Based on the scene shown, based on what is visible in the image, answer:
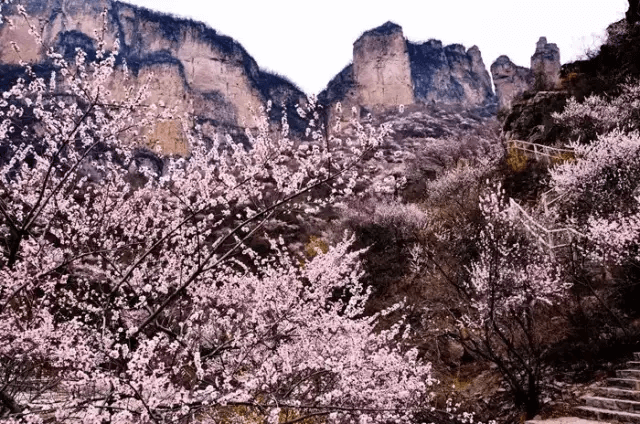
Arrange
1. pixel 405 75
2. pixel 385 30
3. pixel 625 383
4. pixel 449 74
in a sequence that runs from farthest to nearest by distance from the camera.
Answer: pixel 449 74, pixel 385 30, pixel 405 75, pixel 625 383

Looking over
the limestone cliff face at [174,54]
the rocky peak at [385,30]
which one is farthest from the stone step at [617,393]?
the rocky peak at [385,30]

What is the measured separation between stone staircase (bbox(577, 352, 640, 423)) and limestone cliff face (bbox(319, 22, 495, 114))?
2768 inches

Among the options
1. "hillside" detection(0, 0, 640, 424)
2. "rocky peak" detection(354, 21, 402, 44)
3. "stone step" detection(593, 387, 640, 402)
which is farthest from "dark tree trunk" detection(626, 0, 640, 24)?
"rocky peak" detection(354, 21, 402, 44)

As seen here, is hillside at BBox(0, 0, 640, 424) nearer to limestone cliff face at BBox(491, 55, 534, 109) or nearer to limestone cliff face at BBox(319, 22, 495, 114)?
limestone cliff face at BBox(319, 22, 495, 114)

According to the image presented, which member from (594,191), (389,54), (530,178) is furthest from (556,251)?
(389,54)

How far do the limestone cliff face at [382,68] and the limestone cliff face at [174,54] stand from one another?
11.9m

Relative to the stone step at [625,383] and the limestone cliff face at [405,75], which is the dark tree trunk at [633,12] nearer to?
the stone step at [625,383]

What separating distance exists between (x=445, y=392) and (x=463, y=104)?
259 feet

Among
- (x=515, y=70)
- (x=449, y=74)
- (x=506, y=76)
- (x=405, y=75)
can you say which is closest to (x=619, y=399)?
(x=405, y=75)

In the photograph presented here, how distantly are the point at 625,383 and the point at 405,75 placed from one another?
76.7m

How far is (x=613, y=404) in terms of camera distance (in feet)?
23.1

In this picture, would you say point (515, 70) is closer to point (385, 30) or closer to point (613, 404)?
point (385, 30)

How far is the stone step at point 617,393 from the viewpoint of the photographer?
7059 mm

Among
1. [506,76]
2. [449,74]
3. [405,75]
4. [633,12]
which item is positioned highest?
[449,74]
